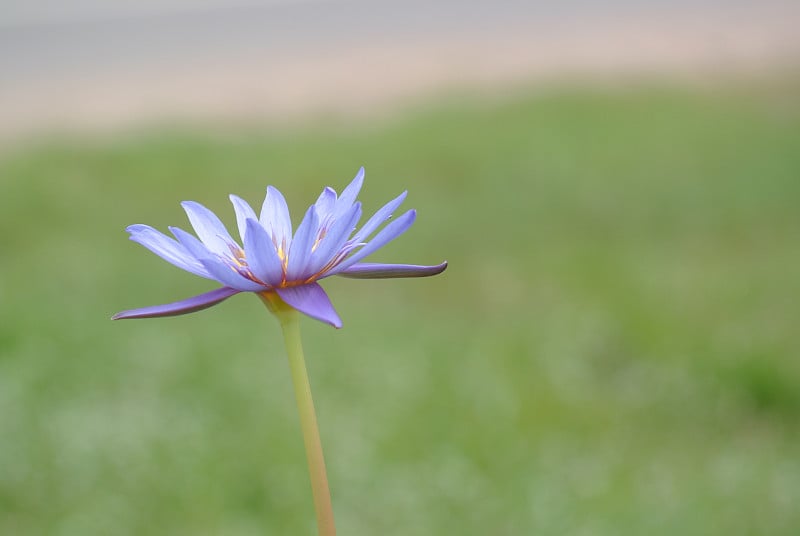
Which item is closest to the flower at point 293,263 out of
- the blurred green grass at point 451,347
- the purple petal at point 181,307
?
the purple petal at point 181,307

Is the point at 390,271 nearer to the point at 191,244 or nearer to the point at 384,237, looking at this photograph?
the point at 384,237

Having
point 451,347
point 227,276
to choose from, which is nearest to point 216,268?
point 227,276

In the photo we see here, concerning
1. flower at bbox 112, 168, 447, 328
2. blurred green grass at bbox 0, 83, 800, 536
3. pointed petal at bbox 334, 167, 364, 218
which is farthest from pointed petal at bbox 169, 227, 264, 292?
blurred green grass at bbox 0, 83, 800, 536

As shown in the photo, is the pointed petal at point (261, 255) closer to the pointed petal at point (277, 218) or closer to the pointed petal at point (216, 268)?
Answer: the pointed petal at point (216, 268)

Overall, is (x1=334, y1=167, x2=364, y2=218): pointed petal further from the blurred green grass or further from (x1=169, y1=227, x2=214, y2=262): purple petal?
the blurred green grass

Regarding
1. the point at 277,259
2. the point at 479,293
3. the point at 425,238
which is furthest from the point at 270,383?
the point at 277,259
